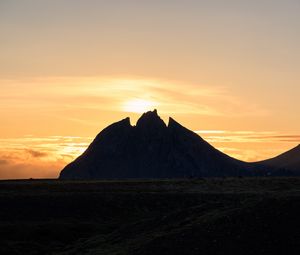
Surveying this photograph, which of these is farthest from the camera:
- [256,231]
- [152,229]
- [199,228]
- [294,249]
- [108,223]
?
[108,223]

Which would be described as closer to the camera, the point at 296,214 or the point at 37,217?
the point at 296,214

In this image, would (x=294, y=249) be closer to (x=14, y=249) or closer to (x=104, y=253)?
(x=104, y=253)

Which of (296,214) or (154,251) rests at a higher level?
(296,214)

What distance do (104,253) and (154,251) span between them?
5.86 metres

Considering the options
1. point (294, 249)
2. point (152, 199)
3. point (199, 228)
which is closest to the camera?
point (294, 249)

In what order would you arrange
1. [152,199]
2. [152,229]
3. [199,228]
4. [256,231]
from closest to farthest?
[256,231] < [199,228] < [152,229] < [152,199]

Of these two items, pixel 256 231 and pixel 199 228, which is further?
pixel 199 228

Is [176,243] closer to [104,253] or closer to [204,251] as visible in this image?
[204,251]

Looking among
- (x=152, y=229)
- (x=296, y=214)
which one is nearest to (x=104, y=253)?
(x=152, y=229)

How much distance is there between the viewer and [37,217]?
224 feet

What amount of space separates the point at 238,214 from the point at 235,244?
5017 mm

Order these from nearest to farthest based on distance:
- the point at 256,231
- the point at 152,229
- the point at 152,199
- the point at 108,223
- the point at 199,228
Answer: the point at 256,231 < the point at 199,228 < the point at 152,229 < the point at 108,223 < the point at 152,199

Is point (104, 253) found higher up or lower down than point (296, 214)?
lower down

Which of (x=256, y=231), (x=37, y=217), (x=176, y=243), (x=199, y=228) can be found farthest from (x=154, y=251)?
(x=37, y=217)
